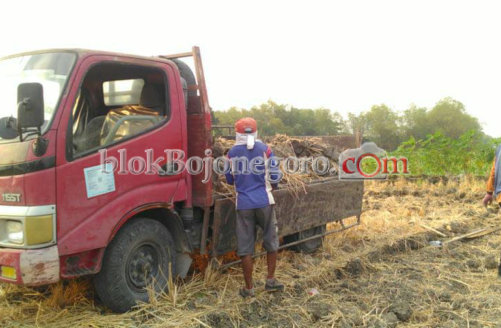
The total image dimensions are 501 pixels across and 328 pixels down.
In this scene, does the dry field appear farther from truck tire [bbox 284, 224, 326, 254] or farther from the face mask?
the face mask

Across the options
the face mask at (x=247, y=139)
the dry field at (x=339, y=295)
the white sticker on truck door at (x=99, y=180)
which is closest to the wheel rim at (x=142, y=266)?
the dry field at (x=339, y=295)

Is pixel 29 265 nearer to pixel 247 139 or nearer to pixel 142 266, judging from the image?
pixel 142 266

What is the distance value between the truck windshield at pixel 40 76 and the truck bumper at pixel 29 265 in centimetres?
102

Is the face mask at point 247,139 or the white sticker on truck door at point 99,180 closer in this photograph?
the white sticker on truck door at point 99,180

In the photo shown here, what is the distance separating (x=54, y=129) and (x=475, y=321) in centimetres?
429

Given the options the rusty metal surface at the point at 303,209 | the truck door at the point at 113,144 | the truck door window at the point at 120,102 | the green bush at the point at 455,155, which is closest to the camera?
the truck door at the point at 113,144

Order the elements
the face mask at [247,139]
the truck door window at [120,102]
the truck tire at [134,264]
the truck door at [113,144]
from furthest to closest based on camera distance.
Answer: the face mask at [247,139]
the truck door window at [120,102]
the truck tire at [134,264]
the truck door at [113,144]

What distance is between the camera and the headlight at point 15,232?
3.85 metres

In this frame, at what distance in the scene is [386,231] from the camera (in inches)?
323

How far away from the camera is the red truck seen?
383 centimetres

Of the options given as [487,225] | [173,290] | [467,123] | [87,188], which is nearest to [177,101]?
[87,188]

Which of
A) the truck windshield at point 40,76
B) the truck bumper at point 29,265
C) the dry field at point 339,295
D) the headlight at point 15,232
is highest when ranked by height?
the truck windshield at point 40,76

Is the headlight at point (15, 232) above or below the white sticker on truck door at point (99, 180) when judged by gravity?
below

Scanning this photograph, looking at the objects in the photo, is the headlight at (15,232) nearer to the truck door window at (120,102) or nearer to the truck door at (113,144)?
the truck door at (113,144)
